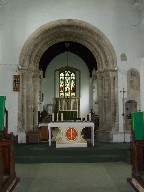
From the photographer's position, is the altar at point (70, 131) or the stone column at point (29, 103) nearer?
the altar at point (70, 131)

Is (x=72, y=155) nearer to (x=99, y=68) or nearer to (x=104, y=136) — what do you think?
(x=104, y=136)

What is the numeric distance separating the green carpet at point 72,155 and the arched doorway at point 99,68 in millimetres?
1939

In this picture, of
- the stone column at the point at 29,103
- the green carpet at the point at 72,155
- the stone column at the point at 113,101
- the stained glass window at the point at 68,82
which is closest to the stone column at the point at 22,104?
the stone column at the point at 29,103

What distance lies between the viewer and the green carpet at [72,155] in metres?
7.94

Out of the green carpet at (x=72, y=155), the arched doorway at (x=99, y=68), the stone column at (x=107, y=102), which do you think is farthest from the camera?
the stone column at (x=107, y=102)

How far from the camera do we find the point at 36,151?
827cm

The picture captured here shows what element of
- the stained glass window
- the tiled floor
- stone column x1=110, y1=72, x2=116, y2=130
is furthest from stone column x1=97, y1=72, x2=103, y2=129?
the stained glass window

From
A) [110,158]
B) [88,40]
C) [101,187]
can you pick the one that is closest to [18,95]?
[88,40]

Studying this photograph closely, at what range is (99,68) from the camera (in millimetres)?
11062

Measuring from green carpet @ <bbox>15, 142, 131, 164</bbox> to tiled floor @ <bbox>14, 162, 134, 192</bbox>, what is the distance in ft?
1.03

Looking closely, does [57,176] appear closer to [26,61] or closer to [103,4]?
[26,61]

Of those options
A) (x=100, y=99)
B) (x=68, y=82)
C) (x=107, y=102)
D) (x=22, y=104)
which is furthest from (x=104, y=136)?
(x=68, y=82)

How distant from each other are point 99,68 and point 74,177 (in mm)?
5811

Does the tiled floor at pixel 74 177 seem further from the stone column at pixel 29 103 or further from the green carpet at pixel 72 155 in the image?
the stone column at pixel 29 103
